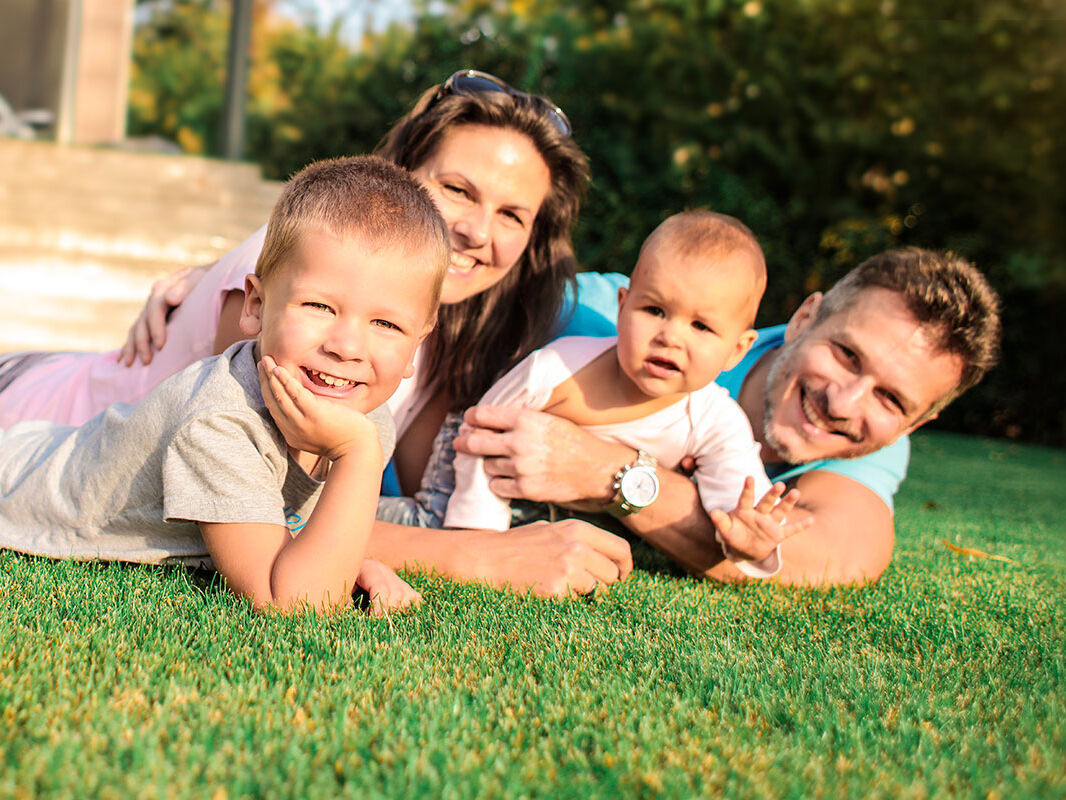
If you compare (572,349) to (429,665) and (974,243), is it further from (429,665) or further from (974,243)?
(974,243)

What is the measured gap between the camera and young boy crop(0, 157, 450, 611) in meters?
2.51

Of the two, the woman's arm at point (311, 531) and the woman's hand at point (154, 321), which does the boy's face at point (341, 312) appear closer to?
the woman's arm at point (311, 531)

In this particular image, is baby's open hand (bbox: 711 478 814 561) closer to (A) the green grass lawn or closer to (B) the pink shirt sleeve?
(A) the green grass lawn

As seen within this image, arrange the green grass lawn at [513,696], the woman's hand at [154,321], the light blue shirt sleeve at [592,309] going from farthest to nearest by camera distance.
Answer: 1. the light blue shirt sleeve at [592,309]
2. the woman's hand at [154,321]
3. the green grass lawn at [513,696]

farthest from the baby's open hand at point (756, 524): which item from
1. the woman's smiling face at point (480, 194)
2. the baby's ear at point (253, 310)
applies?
the baby's ear at point (253, 310)

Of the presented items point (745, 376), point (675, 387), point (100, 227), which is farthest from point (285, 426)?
point (100, 227)

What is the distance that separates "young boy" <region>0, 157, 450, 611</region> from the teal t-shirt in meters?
1.33

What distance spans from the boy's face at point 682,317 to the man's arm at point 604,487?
32 centimetres

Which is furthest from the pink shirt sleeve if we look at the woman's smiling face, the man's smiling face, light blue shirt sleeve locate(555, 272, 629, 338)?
the man's smiling face

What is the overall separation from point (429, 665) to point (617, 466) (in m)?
1.45

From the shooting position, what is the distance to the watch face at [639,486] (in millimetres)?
3445

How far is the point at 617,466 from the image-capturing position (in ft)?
11.5

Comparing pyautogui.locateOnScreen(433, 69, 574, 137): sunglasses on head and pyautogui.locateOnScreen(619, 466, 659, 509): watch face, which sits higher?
pyautogui.locateOnScreen(433, 69, 574, 137): sunglasses on head

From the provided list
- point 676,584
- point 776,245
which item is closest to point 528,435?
point 676,584
